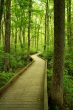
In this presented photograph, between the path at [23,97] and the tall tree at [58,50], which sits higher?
the tall tree at [58,50]

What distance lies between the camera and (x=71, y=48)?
26047 millimetres

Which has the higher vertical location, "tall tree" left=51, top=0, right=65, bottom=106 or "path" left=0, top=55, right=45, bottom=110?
"tall tree" left=51, top=0, right=65, bottom=106

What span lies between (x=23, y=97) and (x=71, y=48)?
1800 centimetres

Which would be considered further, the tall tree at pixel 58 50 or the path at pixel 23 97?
the tall tree at pixel 58 50

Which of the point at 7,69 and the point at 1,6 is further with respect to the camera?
the point at 7,69

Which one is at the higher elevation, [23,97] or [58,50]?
[58,50]

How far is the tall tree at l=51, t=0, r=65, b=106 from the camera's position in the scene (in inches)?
315

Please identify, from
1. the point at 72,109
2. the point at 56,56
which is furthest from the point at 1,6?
the point at 72,109

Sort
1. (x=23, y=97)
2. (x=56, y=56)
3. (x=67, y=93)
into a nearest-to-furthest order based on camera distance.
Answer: (x=56, y=56), (x=23, y=97), (x=67, y=93)

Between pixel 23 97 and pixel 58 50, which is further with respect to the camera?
pixel 23 97

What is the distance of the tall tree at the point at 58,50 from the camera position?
26.2 feet

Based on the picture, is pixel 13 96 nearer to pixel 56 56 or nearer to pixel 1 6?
A: pixel 56 56

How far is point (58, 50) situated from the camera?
27.0ft

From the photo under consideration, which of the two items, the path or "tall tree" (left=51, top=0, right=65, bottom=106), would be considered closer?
the path
